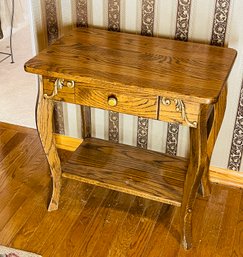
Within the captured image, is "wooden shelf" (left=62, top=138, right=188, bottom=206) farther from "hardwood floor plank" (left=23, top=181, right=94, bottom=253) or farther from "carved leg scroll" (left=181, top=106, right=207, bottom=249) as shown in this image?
"hardwood floor plank" (left=23, top=181, right=94, bottom=253)

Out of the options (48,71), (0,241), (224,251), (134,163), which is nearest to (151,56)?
(48,71)

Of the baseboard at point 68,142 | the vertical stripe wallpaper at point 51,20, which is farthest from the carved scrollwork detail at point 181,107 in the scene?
the baseboard at point 68,142

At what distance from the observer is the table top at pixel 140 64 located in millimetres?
1380

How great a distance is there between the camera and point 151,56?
62.6 inches

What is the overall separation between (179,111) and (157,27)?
55 centimetres

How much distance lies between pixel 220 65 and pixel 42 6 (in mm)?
906

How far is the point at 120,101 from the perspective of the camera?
147 centimetres

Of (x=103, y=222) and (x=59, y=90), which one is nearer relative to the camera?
(x=59, y=90)

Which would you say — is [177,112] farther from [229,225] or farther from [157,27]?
[229,225]

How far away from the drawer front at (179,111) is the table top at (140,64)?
2.0 inches

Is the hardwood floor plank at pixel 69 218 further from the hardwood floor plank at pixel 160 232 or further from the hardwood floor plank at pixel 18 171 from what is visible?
the hardwood floor plank at pixel 160 232

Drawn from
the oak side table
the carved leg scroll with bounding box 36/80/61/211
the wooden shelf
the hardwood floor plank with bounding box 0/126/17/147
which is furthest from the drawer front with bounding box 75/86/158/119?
the hardwood floor plank with bounding box 0/126/17/147

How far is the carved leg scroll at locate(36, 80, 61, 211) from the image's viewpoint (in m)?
1.61

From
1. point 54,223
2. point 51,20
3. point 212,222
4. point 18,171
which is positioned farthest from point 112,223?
point 51,20
